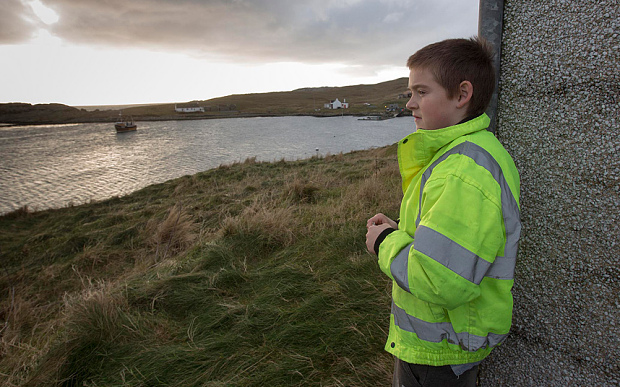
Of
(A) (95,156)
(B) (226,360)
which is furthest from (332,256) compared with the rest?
(A) (95,156)

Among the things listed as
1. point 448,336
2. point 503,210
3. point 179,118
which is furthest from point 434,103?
point 179,118

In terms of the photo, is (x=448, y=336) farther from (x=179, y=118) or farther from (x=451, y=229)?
(x=179, y=118)

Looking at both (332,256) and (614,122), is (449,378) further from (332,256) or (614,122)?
(332,256)

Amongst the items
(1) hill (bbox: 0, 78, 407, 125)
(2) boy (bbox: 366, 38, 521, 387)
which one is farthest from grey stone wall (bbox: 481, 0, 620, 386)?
(1) hill (bbox: 0, 78, 407, 125)

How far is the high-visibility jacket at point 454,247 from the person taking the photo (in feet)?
2.93

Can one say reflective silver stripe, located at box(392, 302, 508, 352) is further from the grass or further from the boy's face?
the grass

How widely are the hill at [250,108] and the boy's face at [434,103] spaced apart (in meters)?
82.5

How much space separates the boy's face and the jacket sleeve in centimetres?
26

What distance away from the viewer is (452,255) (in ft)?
2.93

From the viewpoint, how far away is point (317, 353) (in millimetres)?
2102

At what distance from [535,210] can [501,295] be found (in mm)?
538

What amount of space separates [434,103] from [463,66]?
144mm

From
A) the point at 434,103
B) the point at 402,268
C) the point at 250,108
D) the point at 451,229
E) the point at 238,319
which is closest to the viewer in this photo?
the point at 451,229

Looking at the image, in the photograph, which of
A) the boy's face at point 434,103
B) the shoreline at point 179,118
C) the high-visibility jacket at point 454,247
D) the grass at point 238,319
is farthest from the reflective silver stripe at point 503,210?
the shoreline at point 179,118
